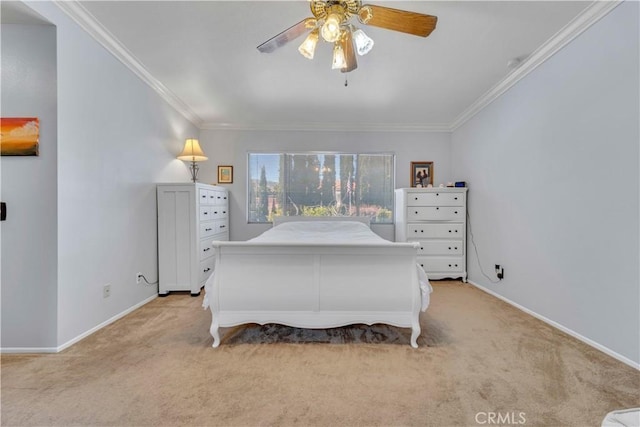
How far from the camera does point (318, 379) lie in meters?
1.59

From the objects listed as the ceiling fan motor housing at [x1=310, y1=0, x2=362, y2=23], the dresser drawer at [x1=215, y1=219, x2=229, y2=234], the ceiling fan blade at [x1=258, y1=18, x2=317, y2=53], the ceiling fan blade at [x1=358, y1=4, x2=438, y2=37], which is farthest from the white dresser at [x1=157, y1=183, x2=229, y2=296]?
the ceiling fan blade at [x1=358, y1=4, x2=438, y2=37]

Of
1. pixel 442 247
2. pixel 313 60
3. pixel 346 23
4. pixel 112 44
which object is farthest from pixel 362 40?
pixel 442 247

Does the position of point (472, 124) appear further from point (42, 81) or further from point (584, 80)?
point (42, 81)

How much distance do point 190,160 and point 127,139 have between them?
1044 mm

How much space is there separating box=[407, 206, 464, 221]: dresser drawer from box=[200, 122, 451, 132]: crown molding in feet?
4.51

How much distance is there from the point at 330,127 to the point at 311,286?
3.01m

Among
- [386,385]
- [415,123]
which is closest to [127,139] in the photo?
[386,385]

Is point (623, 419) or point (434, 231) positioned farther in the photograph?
point (434, 231)

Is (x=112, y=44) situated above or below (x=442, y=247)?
above

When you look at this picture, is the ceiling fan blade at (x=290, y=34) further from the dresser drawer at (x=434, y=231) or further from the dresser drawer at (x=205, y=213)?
the dresser drawer at (x=434, y=231)

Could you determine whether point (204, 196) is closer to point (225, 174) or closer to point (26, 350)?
point (225, 174)

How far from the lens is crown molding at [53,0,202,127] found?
189cm

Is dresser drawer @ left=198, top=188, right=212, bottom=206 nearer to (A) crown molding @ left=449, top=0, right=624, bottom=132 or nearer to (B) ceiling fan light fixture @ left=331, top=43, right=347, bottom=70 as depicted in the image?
(B) ceiling fan light fixture @ left=331, top=43, right=347, bottom=70

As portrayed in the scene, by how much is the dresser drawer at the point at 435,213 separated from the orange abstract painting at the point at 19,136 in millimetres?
3874
